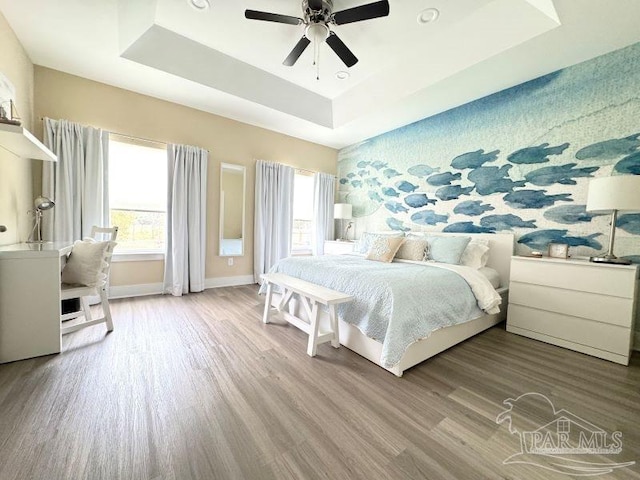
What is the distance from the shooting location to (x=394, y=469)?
1124 millimetres

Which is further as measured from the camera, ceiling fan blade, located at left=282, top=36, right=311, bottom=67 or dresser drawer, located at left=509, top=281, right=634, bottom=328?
ceiling fan blade, located at left=282, top=36, right=311, bottom=67

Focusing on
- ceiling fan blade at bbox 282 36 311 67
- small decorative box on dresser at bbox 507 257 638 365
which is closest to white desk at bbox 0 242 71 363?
ceiling fan blade at bbox 282 36 311 67

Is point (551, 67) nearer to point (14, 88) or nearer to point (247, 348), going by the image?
point (247, 348)

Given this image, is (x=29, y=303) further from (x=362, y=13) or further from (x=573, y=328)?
(x=573, y=328)

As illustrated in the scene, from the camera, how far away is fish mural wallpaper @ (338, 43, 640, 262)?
2443 millimetres

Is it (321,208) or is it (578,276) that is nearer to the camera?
(578,276)

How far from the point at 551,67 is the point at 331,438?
398 cm

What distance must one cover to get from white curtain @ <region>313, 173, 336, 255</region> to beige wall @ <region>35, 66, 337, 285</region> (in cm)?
42

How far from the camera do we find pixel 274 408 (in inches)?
58.1

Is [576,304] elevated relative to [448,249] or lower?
lower

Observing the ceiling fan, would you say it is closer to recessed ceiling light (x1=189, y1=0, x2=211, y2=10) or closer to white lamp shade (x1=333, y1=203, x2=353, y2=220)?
recessed ceiling light (x1=189, y1=0, x2=211, y2=10)

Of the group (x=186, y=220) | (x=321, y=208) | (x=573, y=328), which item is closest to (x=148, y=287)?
(x=186, y=220)

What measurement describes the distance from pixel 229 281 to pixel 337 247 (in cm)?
203

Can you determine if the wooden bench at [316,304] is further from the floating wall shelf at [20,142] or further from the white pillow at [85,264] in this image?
the floating wall shelf at [20,142]
